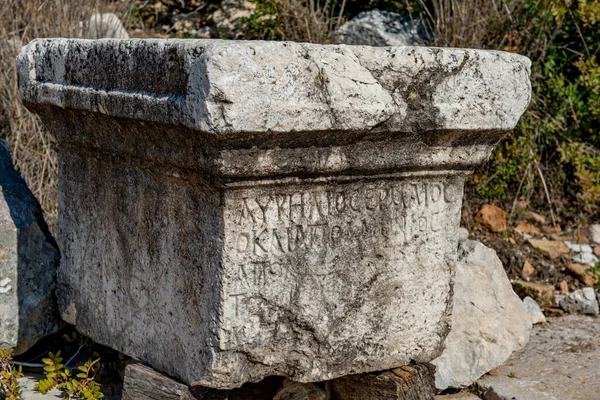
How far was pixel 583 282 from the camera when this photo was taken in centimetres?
488

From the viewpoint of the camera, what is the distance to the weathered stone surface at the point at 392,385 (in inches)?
115

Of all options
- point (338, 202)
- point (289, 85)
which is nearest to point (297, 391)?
point (338, 202)

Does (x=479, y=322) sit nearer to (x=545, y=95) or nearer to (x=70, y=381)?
(x=70, y=381)

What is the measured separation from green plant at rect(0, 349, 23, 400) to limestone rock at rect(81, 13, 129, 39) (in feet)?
8.08

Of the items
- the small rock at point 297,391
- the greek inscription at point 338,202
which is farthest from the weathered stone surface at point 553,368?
the greek inscription at point 338,202

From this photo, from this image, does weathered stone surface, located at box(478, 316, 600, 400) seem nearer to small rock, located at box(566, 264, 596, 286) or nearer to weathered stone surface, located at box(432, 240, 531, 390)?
weathered stone surface, located at box(432, 240, 531, 390)

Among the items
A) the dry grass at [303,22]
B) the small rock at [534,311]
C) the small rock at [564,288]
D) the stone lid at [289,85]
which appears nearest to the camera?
the stone lid at [289,85]

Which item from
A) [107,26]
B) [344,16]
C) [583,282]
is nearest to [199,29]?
[344,16]

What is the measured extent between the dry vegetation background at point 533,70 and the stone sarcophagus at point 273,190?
2058 millimetres

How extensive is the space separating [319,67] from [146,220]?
824mm

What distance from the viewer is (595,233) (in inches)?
211

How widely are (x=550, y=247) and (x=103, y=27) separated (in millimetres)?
3010

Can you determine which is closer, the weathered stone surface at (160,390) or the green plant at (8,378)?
the weathered stone surface at (160,390)

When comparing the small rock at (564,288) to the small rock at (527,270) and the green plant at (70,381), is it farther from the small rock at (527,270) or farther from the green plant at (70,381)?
the green plant at (70,381)
